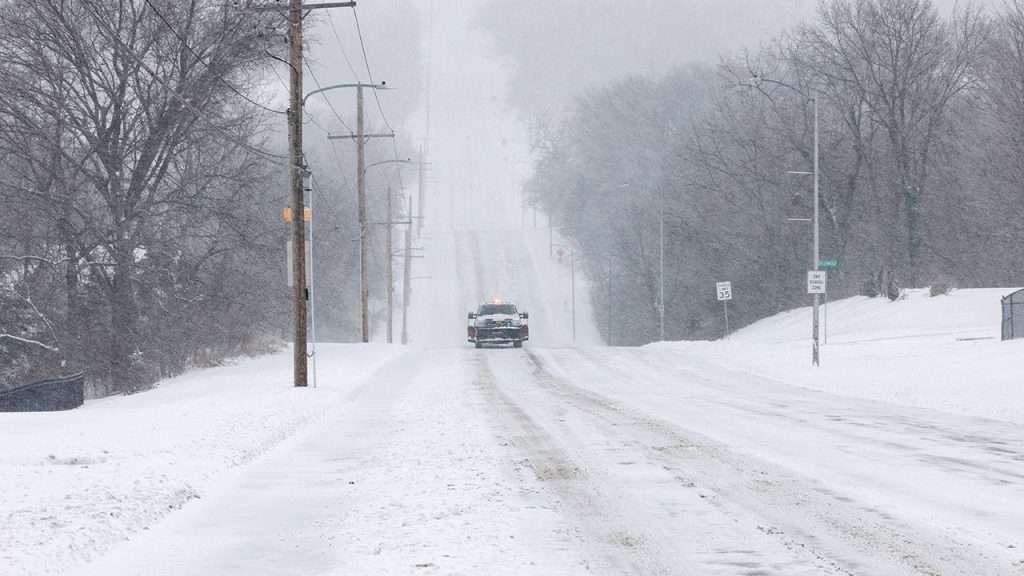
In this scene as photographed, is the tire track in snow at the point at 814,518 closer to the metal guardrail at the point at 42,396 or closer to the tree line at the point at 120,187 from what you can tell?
the metal guardrail at the point at 42,396

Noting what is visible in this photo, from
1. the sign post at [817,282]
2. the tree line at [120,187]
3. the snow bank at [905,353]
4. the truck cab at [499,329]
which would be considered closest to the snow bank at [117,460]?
the tree line at [120,187]

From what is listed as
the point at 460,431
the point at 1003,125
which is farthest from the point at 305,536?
the point at 1003,125

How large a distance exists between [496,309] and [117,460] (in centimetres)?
3415

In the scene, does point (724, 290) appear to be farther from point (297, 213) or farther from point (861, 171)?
point (297, 213)

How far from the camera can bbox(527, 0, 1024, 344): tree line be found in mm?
57156

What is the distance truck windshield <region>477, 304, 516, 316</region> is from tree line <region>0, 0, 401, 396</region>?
13.3 m

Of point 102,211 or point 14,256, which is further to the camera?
point 102,211

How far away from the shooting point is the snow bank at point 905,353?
2292cm

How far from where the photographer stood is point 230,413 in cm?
1788

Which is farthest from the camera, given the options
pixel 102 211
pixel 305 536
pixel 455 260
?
pixel 455 260

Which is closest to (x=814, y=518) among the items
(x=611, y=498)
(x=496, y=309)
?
(x=611, y=498)

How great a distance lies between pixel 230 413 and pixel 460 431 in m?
4.05

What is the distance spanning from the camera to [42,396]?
85.4 feet

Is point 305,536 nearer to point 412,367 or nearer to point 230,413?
point 230,413
